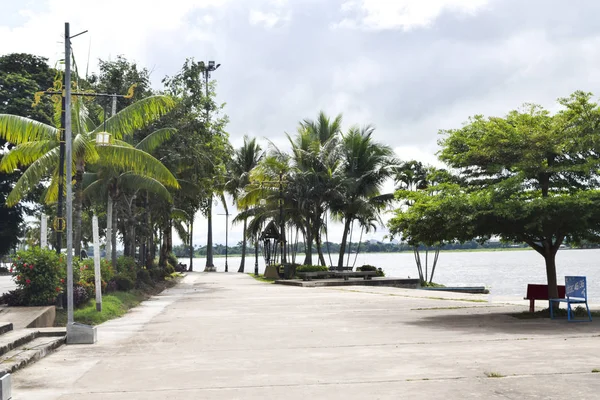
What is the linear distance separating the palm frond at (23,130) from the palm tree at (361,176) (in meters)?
22.9

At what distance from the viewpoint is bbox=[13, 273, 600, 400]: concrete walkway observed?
8172 millimetres

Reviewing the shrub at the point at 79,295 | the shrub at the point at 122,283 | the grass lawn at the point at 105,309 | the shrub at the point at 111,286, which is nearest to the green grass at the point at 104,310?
the grass lawn at the point at 105,309

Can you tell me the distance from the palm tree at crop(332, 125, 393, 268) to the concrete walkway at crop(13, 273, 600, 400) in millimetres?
25882

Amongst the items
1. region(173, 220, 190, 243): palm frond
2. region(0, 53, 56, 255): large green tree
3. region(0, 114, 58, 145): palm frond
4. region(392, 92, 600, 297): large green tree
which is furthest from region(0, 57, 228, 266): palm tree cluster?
region(173, 220, 190, 243): palm frond

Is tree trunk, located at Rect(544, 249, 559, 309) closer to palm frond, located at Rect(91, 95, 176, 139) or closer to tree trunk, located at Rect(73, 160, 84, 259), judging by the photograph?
palm frond, located at Rect(91, 95, 176, 139)

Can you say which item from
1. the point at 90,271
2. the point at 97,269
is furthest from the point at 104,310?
the point at 90,271

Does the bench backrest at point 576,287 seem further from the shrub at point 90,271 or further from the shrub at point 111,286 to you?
the shrub at point 111,286

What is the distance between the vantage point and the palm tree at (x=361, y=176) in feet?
144

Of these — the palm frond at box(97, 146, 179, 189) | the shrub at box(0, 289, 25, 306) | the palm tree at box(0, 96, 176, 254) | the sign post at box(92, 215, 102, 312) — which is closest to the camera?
the sign post at box(92, 215, 102, 312)

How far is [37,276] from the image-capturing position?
17.8m

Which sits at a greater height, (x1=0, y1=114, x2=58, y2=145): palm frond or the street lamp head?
(x1=0, y1=114, x2=58, y2=145): palm frond

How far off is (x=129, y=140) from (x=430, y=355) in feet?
74.3

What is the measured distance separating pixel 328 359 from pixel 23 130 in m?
14.9

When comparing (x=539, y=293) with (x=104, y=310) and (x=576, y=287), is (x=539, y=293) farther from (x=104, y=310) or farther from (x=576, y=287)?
(x=104, y=310)
